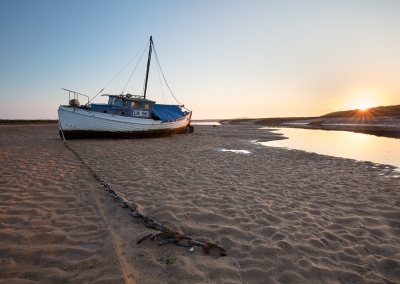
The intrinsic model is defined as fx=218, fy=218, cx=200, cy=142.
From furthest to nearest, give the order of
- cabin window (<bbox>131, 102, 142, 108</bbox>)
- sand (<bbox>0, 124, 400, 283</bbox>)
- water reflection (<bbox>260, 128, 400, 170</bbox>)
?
1. cabin window (<bbox>131, 102, 142, 108</bbox>)
2. water reflection (<bbox>260, 128, 400, 170</bbox>)
3. sand (<bbox>0, 124, 400, 283</bbox>)

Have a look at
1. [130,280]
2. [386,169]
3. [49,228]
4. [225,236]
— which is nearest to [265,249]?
[225,236]

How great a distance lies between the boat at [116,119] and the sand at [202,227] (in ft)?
31.1

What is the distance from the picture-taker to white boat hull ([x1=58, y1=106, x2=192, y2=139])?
51.9ft

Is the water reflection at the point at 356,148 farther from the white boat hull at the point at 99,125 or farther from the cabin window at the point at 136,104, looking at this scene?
the cabin window at the point at 136,104

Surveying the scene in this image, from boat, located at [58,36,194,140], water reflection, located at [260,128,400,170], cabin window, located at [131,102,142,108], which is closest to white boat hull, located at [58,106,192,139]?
boat, located at [58,36,194,140]

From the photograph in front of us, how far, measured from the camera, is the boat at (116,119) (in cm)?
1591

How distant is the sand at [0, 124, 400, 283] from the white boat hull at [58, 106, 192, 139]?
9.41m

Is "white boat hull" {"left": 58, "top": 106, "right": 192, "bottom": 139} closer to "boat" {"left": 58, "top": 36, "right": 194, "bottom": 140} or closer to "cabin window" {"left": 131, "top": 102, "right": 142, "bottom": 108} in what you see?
"boat" {"left": 58, "top": 36, "right": 194, "bottom": 140}

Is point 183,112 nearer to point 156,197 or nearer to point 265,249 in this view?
point 156,197

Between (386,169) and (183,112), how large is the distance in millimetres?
20186

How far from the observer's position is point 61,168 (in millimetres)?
7594

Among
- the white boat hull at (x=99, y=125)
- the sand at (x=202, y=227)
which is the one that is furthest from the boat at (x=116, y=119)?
the sand at (x=202, y=227)

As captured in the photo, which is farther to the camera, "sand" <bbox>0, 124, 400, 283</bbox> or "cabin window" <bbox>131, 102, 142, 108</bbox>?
"cabin window" <bbox>131, 102, 142, 108</bbox>

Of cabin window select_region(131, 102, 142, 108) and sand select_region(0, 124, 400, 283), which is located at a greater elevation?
cabin window select_region(131, 102, 142, 108)
